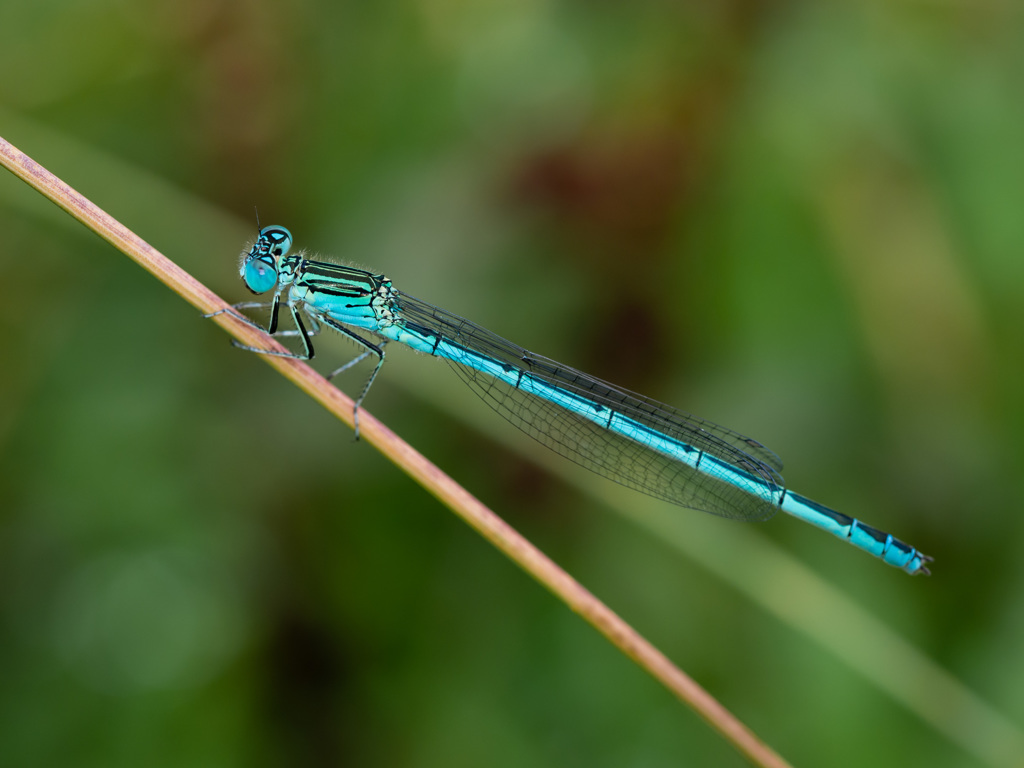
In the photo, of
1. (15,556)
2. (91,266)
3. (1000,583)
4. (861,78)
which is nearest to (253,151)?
(91,266)

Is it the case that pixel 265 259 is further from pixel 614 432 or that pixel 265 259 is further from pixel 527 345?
pixel 614 432

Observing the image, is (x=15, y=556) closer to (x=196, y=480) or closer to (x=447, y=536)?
(x=196, y=480)

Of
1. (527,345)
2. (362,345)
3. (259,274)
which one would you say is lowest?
(362,345)

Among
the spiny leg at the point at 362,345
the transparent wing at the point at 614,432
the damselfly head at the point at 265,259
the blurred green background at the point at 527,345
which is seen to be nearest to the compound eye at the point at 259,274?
the damselfly head at the point at 265,259

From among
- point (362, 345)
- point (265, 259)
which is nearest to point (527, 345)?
point (362, 345)

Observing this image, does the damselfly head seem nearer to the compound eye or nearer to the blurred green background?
the compound eye

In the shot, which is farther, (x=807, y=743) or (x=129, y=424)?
(x=129, y=424)

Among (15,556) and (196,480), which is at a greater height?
(196,480)
